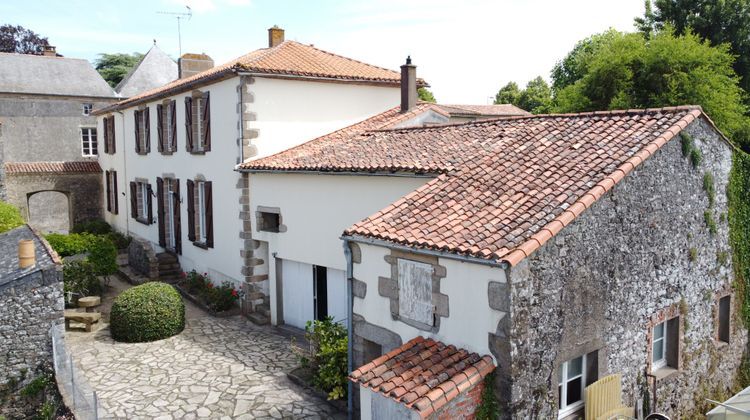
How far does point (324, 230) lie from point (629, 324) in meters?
6.31

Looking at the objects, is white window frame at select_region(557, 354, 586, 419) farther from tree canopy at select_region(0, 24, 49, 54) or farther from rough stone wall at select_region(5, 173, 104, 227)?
tree canopy at select_region(0, 24, 49, 54)

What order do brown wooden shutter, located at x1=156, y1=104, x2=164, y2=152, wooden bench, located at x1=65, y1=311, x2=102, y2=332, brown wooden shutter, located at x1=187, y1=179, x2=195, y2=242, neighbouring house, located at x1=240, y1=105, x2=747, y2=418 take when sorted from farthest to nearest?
brown wooden shutter, located at x1=156, y1=104, x2=164, y2=152, brown wooden shutter, located at x1=187, y1=179, x2=195, y2=242, wooden bench, located at x1=65, y1=311, x2=102, y2=332, neighbouring house, located at x1=240, y1=105, x2=747, y2=418

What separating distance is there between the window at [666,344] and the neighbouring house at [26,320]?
10.9 meters

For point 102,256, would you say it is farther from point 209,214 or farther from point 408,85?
point 408,85

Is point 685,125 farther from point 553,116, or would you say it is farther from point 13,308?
point 13,308

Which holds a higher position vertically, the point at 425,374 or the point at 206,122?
the point at 206,122

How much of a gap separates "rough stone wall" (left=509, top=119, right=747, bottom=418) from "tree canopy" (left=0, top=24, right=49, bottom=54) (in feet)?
134

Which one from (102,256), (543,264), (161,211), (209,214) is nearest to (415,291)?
(543,264)

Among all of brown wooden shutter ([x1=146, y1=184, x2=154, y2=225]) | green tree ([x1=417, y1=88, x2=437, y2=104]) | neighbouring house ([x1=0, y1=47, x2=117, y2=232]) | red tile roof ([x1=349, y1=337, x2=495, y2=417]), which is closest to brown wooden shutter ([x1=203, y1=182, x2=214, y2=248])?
brown wooden shutter ([x1=146, y1=184, x2=154, y2=225])

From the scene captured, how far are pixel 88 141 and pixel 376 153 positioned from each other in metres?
23.9

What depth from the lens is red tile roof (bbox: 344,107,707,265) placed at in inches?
282

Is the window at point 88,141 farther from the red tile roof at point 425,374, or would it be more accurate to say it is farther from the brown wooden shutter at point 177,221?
the red tile roof at point 425,374

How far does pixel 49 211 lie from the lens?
30906 mm

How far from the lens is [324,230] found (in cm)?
1250
